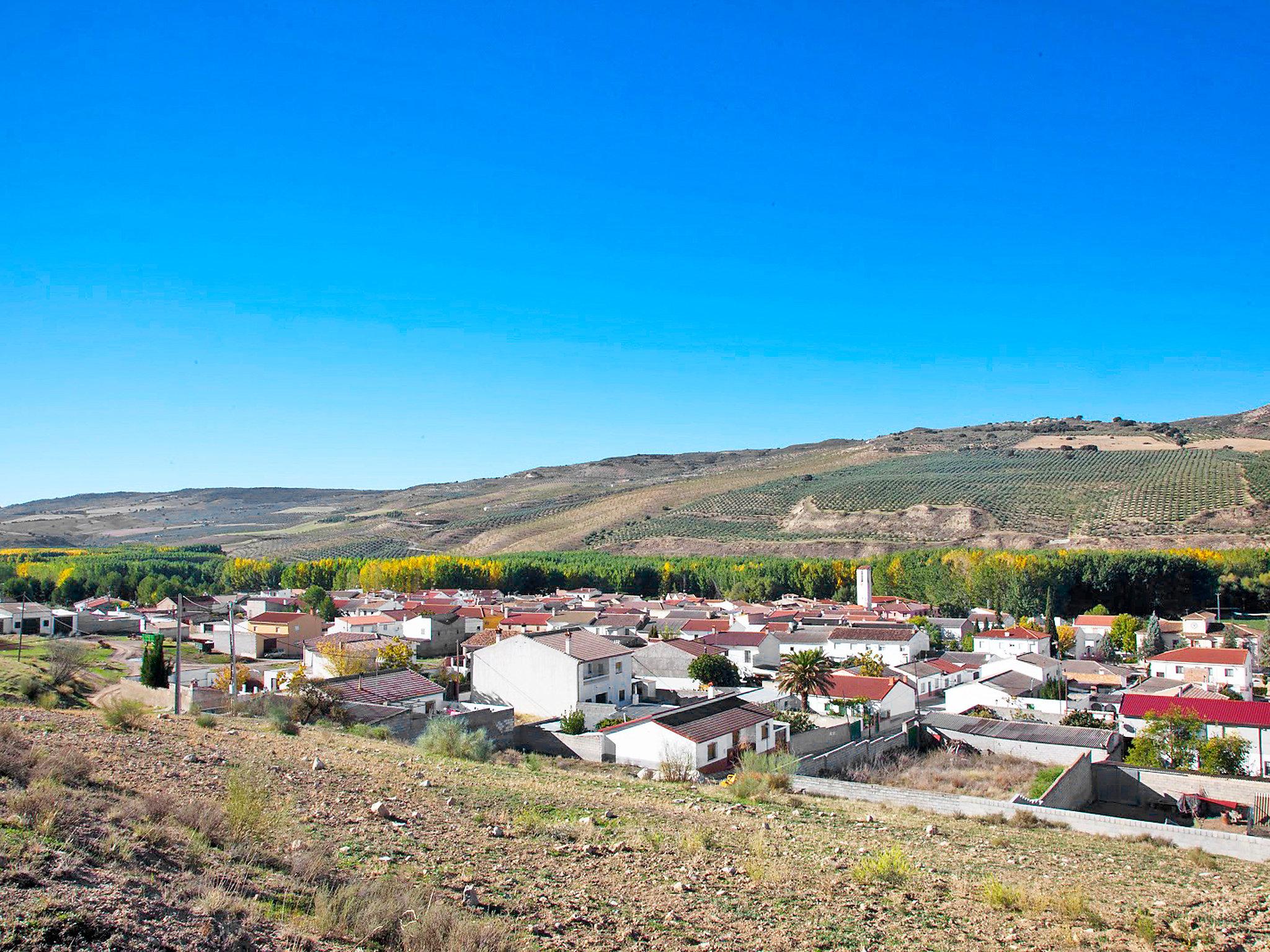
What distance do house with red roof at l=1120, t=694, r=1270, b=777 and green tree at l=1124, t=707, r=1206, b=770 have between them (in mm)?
610

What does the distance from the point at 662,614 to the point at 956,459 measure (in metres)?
110

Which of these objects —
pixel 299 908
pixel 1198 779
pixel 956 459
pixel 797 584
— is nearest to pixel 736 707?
pixel 1198 779

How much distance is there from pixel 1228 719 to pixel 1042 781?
34.4ft

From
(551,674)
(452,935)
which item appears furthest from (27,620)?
(452,935)

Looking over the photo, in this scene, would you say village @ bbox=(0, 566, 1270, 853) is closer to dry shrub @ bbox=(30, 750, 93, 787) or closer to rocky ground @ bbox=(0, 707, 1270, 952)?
rocky ground @ bbox=(0, 707, 1270, 952)

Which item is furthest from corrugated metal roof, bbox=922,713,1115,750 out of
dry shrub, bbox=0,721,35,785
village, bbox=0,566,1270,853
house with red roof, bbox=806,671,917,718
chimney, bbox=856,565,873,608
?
chimney, bbox=856,565,873,608

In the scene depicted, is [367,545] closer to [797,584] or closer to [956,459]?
[797,584]

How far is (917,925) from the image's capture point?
388 inches

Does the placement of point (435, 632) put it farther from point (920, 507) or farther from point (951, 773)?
point (920, 507)

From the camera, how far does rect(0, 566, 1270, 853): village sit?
25.4m

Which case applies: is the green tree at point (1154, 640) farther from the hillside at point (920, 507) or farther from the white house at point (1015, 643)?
the hillside at point (920, 507)

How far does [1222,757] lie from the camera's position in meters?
27.8

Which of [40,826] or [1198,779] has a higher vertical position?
[40,826]

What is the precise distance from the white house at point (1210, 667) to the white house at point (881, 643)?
12688mm
